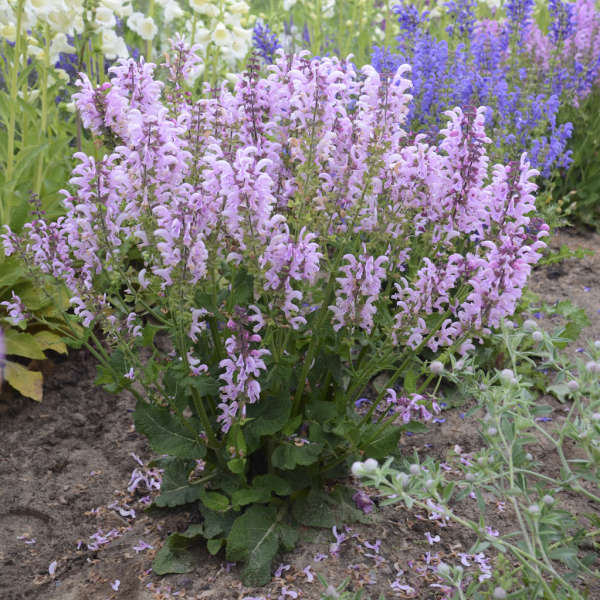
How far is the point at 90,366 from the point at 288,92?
202cm

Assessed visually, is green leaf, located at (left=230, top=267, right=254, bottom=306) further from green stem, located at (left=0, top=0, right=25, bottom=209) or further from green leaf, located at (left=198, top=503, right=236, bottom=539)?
green stem, located at (left=0, top=0, right=25, bottom=209)

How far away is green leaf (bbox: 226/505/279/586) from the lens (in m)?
2.20

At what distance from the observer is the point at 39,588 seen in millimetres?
2295

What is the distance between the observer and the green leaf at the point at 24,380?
311 cm

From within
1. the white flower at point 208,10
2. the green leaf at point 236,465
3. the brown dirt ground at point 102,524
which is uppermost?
the white flower at point 208,10

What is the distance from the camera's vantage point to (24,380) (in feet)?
10.3

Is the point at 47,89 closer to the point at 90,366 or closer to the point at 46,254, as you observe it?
the point at 90,366

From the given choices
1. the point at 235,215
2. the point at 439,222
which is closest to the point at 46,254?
the point at 235,215

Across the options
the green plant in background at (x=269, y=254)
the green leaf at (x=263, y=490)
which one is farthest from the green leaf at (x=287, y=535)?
the green leaf at (x=263, y=490)

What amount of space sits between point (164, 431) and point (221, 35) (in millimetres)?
2977

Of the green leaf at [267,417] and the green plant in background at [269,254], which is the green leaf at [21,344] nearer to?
the green plant in background at [269,254]

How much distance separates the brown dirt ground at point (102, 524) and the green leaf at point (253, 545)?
0.07 metres

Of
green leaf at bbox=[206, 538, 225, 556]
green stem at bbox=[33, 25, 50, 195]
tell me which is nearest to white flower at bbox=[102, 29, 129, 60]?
green stem at bbox=[33, 25, 50, 195]

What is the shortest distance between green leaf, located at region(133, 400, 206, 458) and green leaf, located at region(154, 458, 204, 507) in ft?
0.71
